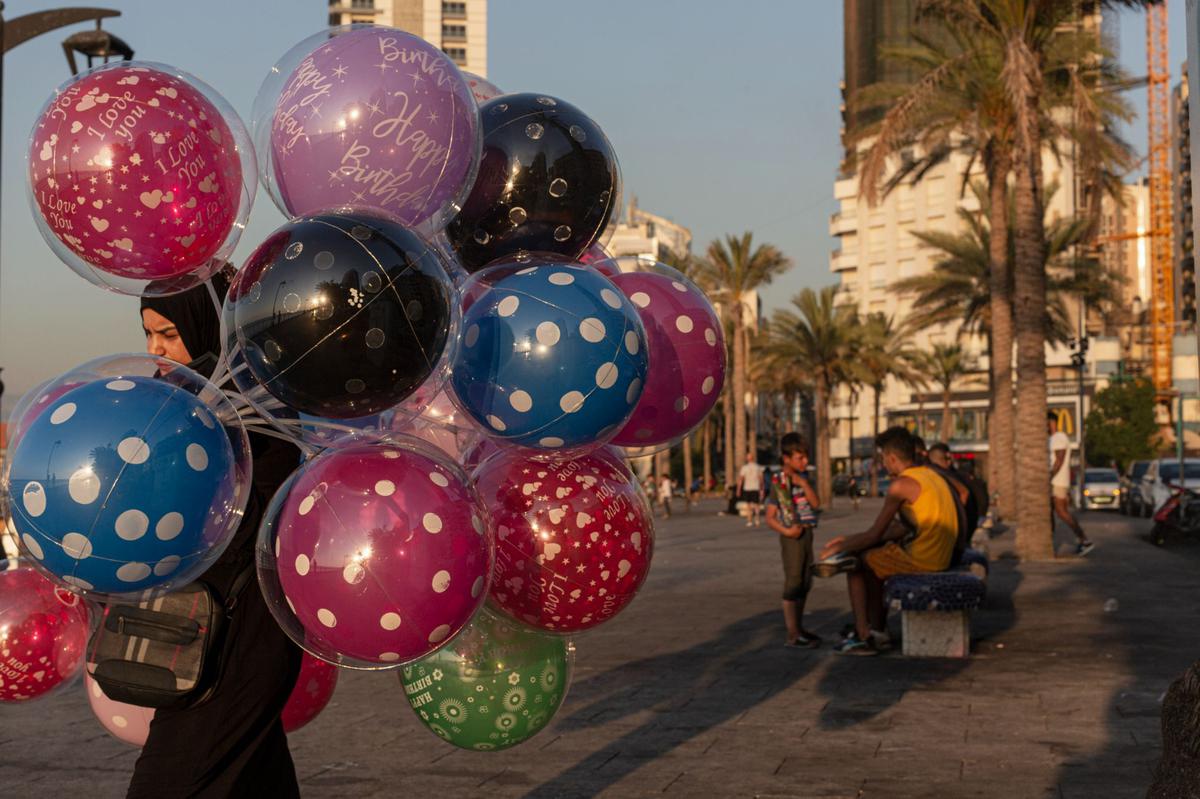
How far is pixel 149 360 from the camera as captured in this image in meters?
3.17

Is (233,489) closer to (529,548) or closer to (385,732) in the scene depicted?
(529,548)

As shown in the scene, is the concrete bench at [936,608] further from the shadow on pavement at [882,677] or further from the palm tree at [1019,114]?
the palm tree at [1019,114]

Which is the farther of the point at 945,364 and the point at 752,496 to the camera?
the point at 945,364

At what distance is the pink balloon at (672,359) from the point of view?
3795mm

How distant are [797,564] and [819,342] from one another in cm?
4384

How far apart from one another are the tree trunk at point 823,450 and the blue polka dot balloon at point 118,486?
46819mm

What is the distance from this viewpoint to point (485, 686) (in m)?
3.72

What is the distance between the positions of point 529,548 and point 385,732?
468 centimetres

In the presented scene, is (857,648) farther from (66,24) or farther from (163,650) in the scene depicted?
(66,24)

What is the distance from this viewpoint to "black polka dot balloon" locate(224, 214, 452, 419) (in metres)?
2.95

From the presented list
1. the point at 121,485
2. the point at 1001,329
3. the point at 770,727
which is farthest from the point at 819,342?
the point at 121,485

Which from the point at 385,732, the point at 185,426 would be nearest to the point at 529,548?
the point at 185,426

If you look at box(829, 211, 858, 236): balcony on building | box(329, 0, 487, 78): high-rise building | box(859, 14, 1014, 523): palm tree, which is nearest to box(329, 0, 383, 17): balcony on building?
box(329, 0, 487, 78): high-rise building

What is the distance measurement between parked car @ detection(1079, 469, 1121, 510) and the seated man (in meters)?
35.1
